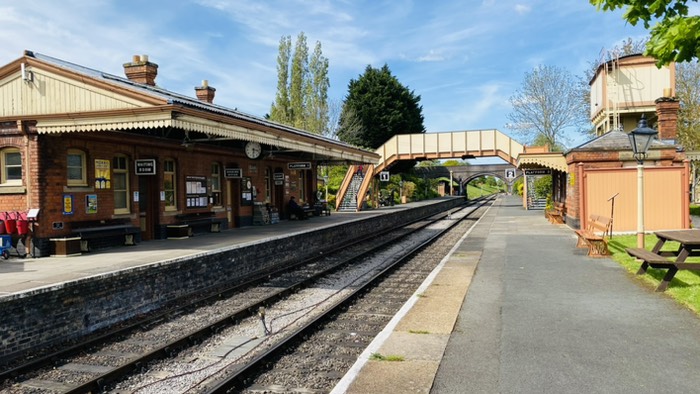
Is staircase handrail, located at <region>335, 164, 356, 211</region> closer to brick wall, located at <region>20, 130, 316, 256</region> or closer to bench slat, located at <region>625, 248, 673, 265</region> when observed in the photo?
brick wall, located at <region>20, 130, 316, 256</region>

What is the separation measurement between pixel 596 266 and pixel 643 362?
613 cm

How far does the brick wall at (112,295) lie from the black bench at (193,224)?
132 inches

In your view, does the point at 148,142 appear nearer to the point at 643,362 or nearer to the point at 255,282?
the point at 255,282

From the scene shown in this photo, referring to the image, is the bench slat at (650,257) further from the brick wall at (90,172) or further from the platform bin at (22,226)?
the platform bin at (22,226)

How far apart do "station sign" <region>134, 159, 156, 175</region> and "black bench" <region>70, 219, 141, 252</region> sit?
138 centimetres

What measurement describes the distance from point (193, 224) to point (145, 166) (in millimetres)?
2947

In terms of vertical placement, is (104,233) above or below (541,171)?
below

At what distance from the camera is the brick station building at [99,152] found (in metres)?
11.3

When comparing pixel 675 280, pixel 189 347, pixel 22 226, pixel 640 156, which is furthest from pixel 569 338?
pixel 22 226

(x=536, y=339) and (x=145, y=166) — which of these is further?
(x=145, y=166)

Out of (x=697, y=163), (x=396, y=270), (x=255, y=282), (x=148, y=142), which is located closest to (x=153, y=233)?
(x=148, y=142)

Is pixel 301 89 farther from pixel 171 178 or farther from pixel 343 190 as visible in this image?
pixel 171 178

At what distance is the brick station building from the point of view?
1129 centimetres

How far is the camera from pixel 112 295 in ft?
27.2
